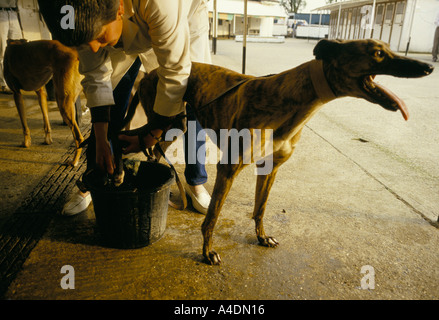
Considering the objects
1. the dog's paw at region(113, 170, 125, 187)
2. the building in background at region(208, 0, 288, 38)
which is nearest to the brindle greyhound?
the dog's paw at region(113, 170, 125, 187)

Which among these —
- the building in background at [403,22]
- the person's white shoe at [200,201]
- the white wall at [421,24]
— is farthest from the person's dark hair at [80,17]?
the white wall at [421,24]

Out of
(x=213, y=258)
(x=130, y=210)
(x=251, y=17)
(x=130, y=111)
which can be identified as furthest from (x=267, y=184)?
(x=251, y=17)

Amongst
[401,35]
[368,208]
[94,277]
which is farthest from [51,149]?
[401,35]

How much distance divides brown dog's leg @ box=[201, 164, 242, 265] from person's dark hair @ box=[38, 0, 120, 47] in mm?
906

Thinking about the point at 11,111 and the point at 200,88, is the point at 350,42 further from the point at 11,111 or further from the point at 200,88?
the point at 11,111

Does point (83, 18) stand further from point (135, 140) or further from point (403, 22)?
point (403, 22)

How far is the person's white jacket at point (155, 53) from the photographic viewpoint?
161 cm

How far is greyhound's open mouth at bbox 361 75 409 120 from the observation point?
1.26 m

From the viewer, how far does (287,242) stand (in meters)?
2.13

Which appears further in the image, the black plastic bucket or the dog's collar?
the black plastic bucket

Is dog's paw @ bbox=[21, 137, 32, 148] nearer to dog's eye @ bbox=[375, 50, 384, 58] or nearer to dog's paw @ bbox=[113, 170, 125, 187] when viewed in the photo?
dog's paw @ bbox=[113, 170, 125, 187]

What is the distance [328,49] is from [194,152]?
137 cm

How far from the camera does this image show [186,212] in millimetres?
2494

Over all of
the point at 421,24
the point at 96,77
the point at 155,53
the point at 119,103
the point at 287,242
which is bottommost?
the point at 287,242
